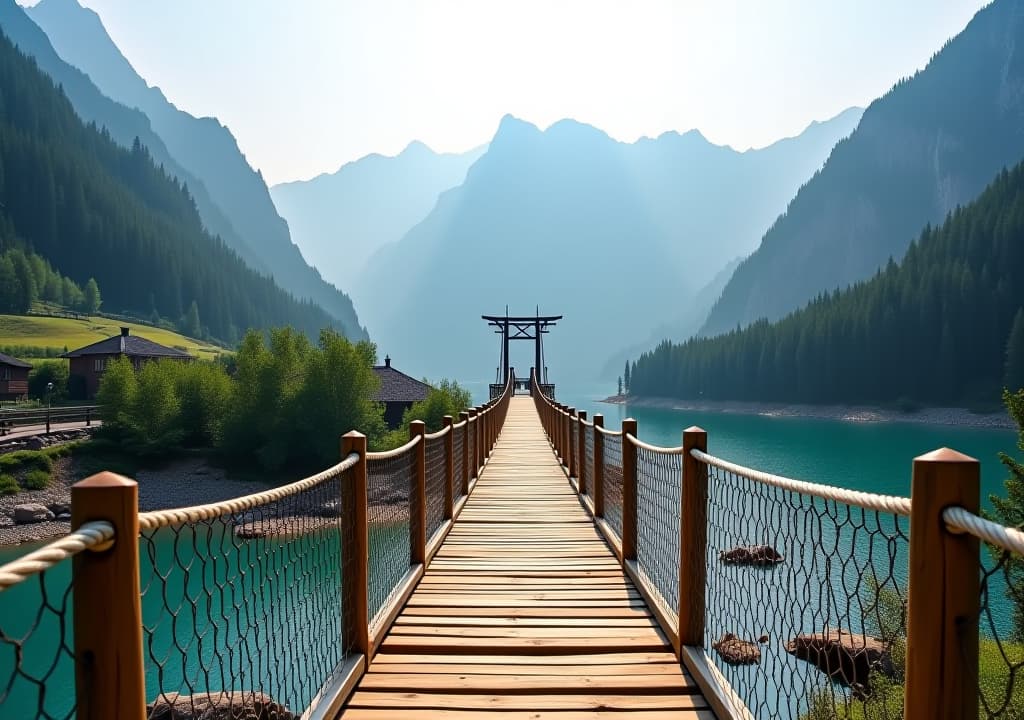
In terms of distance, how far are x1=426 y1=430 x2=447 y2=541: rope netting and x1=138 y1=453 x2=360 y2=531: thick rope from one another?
3.09 m

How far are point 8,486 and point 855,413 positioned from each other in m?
62.6

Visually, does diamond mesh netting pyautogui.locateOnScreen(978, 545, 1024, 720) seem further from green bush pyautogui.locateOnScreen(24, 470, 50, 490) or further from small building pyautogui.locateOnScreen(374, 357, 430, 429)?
green bush pyautogui.locateOnScreen(24, 470, 50, 490)

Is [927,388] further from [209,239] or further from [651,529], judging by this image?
[209,239]

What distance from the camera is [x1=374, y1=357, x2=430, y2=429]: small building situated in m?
41.0

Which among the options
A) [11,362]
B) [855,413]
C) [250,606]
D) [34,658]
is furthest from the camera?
[855,413]

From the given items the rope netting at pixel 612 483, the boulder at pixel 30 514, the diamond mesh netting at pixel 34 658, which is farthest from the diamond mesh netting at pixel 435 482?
the boulder at pixel 30 514

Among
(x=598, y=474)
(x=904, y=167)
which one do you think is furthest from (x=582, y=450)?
(x=904, y=167)

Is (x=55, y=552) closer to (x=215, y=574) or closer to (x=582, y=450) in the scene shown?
(x=215, y=574)

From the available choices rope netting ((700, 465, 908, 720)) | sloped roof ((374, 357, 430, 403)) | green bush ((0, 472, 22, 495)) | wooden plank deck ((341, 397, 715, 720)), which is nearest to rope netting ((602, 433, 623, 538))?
wooden plank deck ((341, 397, 715, 720))

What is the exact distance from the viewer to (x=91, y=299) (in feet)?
259

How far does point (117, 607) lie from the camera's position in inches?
62.1

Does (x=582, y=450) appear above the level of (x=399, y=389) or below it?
above

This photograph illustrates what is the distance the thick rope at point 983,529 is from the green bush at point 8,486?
3209 centimetres

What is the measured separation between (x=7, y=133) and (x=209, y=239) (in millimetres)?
34588
